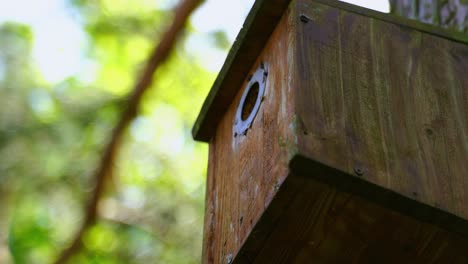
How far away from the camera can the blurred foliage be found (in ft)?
17.3

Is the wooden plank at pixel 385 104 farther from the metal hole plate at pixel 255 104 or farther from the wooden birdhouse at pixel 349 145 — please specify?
the metal hole plate at pixel 255 104

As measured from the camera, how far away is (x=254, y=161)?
86.4 inches

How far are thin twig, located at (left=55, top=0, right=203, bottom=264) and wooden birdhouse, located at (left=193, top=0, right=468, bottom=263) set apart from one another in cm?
189

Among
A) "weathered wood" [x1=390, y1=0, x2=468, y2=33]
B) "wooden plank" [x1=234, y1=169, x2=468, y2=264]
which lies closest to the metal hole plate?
"wooden plank" [x1=234, y1=169, x2=468, y2=264]

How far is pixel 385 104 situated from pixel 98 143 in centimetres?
327

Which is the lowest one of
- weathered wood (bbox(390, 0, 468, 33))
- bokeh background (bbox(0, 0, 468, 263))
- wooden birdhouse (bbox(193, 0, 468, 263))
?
bokeh background (bbox(0, 0, 468, 263))

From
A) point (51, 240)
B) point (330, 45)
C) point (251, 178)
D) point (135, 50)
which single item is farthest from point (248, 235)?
point (51, 240)

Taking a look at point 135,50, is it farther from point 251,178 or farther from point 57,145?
point 251,178

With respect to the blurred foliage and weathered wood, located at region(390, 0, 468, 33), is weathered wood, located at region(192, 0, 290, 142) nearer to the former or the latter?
weathered wood, located at region(390, 0, 468, 33)

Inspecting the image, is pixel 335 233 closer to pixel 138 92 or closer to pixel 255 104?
pixel 255 104

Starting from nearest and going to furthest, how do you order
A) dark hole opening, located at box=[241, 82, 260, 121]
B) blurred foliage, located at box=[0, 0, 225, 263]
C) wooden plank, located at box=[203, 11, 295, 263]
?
wooden plank, located at box=[203, 11, 295, 263] → dark hole opening, located at box=[241, 82, 260, 121] → blurred foliage, located at box=[0, 0, 225, 263]

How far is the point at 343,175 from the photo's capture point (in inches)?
73.0

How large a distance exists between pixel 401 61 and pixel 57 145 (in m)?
3.56

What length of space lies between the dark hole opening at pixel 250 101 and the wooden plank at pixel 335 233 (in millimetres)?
498
